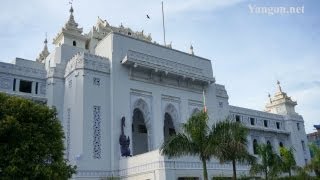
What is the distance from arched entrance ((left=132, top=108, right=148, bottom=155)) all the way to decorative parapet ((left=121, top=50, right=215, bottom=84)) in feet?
13.8

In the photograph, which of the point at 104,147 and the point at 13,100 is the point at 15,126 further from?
the point at 104,147

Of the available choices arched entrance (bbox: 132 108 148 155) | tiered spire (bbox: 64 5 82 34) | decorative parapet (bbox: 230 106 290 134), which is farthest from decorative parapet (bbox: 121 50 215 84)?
decorative parapet (bbox: 230 106 290 134)

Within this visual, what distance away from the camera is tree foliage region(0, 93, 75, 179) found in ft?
55.0

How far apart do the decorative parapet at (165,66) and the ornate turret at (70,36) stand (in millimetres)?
5932

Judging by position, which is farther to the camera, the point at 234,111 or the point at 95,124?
the point at 234,111

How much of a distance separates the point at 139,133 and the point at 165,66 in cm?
648

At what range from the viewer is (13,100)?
18.3 m

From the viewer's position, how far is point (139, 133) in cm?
3403

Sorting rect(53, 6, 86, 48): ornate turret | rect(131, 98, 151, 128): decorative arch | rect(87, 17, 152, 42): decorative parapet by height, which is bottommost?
rect(131, 98, 151, 128): decorative arch

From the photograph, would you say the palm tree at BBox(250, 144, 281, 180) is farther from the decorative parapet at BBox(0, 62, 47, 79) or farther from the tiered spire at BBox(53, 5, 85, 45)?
the tiered spire at BBox(53, 5, 85, 45)

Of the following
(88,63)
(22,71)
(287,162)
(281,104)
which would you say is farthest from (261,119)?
(22,71)

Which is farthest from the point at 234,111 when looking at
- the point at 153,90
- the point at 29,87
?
the point at 29,87

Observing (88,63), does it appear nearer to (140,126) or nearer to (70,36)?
(70,36)

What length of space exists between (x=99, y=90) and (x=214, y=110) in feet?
39.3
